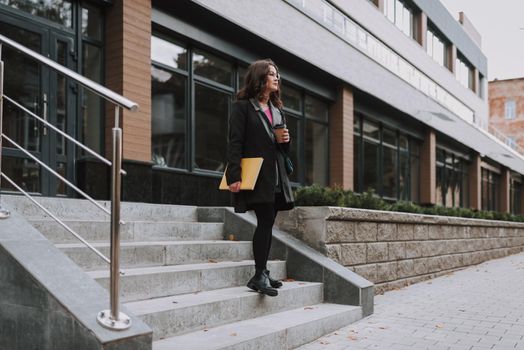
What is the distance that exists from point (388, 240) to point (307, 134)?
6599 mm

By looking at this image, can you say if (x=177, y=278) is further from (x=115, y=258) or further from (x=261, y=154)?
(x=115, y=258)

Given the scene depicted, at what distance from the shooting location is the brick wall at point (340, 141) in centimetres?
1534

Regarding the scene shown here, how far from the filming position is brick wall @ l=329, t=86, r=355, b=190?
15.3 m

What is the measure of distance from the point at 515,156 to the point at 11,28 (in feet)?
110

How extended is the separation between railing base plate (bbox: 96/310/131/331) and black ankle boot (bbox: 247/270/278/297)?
197 cm

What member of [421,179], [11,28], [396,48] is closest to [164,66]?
[11,28]

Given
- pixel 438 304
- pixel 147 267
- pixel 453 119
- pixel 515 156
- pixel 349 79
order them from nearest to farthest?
pixel 147 267 < pixel 438 304 < pixel 349 79 < pixel 453 119 < pixel 515 156

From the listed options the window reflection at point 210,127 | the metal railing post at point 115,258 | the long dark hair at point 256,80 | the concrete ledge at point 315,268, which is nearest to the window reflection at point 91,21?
the window reflection at point 210,127

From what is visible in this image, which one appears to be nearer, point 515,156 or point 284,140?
point 284,140

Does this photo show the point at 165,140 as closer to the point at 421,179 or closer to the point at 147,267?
the point at 147,267

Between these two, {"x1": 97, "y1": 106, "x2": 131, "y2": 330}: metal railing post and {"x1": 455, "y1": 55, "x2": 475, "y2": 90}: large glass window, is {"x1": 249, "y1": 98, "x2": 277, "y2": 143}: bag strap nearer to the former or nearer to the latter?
{"x1": 97, "y1": 106, "x2": 131, "y2": 330}: metal railing post

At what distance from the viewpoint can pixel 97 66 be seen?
28.7 feet

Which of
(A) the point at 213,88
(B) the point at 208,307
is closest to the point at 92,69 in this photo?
(A) the point at 213,88

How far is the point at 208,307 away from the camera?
4445mm
